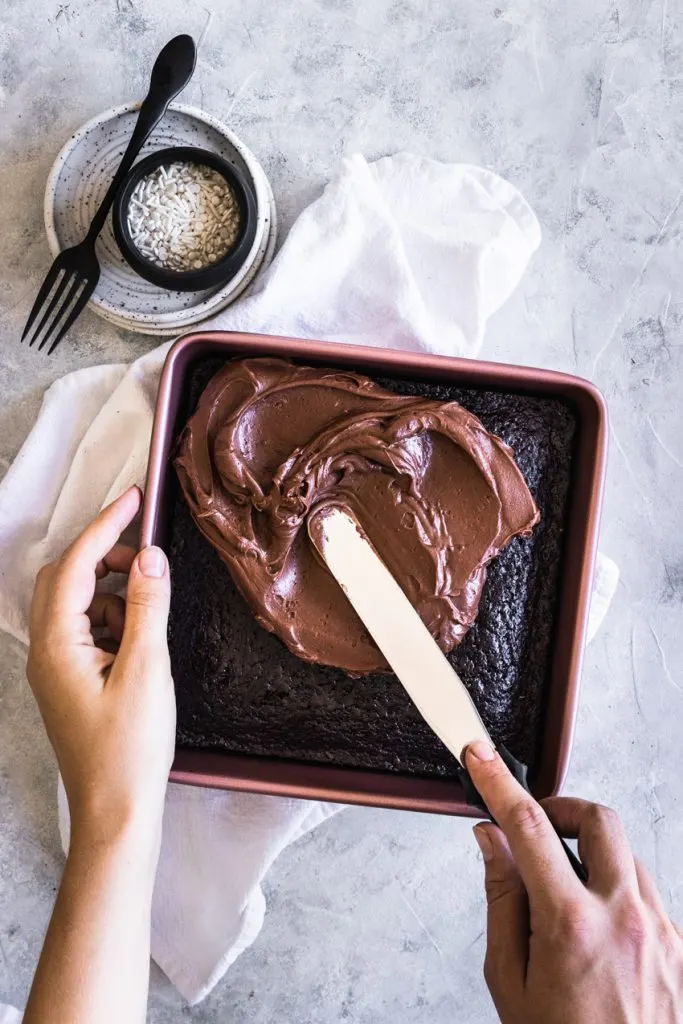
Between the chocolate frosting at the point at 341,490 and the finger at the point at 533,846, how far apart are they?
0.36 metres

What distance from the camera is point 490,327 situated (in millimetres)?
2391

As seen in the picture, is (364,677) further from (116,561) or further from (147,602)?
(116,561)

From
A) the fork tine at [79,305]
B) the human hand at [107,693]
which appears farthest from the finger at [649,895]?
the fork tine at [79,305]

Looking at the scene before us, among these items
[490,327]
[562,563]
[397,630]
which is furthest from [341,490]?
[490,327]

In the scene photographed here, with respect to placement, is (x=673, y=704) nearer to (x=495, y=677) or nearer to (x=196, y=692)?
(x=495, y=677)

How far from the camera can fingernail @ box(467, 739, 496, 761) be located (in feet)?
5.75

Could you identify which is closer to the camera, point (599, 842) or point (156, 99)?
point (599, 842)

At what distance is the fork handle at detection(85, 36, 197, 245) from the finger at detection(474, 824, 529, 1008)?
1686mm

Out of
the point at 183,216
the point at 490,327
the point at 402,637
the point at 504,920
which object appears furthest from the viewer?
the point at 490,327

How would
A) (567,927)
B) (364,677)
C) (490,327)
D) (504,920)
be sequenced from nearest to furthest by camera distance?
(567,927)
(504,920)
(364,677)
(490,327)

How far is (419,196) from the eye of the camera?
2.34m

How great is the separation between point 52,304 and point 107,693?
104 centimetres

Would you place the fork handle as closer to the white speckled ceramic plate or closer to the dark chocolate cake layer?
the white speckled ceramic plate

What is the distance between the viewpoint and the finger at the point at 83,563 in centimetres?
187
